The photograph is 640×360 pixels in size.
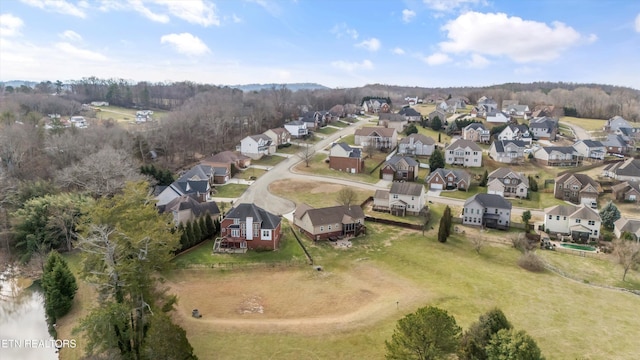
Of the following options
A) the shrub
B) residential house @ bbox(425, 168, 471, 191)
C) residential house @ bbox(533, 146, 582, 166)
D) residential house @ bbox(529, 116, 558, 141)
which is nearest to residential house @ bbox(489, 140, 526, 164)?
residential house @ bbox(533, 146, 582, 166)

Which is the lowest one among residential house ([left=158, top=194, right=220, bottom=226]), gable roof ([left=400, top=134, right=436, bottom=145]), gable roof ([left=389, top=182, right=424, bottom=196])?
residential house ([left=158, top=194, right=220, bottom=226])

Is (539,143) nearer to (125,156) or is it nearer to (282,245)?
(282,245)

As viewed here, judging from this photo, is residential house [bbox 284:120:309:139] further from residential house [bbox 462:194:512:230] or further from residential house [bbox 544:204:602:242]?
residential house [bbox 544:204:602:242]

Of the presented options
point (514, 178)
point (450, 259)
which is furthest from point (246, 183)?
point (514, 178)

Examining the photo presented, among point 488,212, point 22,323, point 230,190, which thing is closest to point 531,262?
point 488,212

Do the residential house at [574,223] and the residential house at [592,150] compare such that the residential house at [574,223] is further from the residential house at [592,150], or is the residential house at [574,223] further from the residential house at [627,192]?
the residential house at [592,150]
